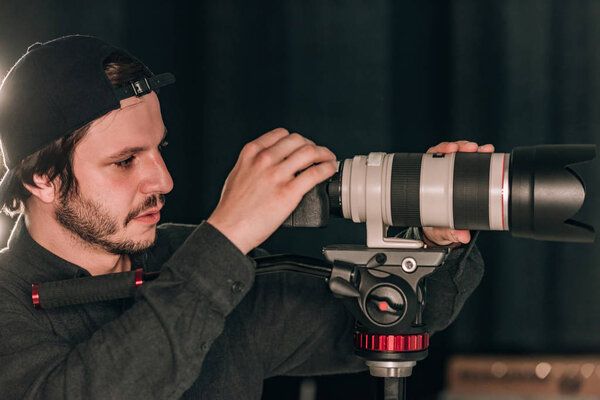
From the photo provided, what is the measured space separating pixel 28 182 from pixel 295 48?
114 centimetres

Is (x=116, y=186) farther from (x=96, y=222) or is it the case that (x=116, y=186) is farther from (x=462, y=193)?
(x=462, y=193)

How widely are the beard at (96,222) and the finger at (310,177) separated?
11.3 inches

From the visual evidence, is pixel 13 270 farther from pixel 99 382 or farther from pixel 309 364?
pixel 309 364

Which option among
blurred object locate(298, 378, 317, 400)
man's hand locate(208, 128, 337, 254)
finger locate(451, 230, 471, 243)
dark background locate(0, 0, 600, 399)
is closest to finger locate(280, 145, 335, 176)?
man's hand locate(208, 128, 337, 254)

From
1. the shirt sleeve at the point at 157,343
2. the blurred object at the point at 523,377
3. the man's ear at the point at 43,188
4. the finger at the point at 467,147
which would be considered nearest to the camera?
the shirt sleeve at the point at 157,343

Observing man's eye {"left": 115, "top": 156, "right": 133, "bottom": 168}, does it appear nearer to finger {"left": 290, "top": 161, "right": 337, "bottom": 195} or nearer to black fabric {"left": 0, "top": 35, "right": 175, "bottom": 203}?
black fabric {"left": 0, "top": 35, "right": 175, "bottom": 203}

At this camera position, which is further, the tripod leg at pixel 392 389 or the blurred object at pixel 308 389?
the blurred object at pixel 308 389

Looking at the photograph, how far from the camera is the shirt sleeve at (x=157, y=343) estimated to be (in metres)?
0.92

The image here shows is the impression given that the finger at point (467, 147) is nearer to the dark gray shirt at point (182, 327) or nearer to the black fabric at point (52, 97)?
the dark gray shirt at point (182, 327)

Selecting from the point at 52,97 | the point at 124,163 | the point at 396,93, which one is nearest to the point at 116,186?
the point at 124,163

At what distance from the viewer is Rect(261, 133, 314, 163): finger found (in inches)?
38.4

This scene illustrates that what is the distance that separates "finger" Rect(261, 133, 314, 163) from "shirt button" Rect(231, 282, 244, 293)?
6.2 inches

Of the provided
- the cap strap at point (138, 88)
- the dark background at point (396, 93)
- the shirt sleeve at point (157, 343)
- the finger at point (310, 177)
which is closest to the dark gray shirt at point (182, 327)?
the shirt sleeve at point (157, 343)

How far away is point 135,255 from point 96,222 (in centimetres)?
10
